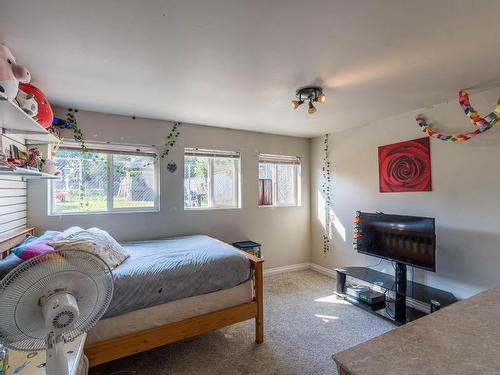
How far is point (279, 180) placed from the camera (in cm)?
424

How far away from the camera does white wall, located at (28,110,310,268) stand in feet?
9.55

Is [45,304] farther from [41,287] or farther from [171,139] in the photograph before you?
[171,139]

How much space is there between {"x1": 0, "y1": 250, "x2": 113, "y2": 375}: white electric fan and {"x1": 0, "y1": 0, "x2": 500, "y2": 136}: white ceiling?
1.24 metres

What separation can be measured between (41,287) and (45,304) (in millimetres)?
65

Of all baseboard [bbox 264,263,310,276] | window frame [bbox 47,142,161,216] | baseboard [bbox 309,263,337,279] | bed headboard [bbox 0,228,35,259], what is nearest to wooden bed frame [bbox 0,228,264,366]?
bed headboard [bbox 0,228,35,259]

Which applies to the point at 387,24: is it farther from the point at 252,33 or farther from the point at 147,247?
the point at 147,247

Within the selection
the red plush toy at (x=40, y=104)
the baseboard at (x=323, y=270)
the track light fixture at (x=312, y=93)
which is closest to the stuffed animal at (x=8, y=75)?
the red plush toy at (x=40, y=104)

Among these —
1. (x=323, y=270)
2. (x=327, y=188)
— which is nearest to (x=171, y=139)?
(x=327, y=188)

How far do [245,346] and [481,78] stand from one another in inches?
118

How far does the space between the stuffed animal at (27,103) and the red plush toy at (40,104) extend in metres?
0.13

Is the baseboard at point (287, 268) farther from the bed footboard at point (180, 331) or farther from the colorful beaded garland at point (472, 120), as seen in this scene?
the colorful beaded garland at point (472, 120)

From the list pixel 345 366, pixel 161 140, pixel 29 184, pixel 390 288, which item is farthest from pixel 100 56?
pixel 390 288

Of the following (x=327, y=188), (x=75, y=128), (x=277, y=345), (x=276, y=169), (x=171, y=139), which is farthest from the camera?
(x=276, y=169)

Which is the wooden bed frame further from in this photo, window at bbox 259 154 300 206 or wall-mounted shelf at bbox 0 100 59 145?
window at bbox 259 154 300 206
